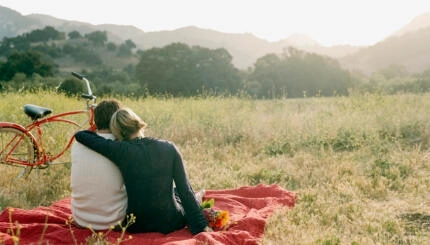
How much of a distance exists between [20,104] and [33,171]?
4911mm

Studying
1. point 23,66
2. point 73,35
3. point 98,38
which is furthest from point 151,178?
point 73,35

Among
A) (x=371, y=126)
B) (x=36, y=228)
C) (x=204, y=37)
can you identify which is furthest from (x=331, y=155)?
(x=204, y=37)

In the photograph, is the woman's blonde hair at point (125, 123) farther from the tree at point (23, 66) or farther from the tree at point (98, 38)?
the tree at point (98, 38)

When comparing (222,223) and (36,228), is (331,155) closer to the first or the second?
(222,223)

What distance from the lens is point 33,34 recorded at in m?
71.1

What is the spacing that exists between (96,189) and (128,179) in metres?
0.36

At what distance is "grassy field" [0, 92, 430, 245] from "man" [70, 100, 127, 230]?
4.74 ft

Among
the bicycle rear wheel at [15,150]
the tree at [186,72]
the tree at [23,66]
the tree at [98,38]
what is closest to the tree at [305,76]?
the tree at [186,72]

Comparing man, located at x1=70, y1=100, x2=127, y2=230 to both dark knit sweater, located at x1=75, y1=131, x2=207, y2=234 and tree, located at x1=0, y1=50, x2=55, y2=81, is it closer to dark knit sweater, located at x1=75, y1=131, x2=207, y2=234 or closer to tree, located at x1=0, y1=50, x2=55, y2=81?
dark knit sweater, located at x1=75, y1=131, x2=207, y2=234

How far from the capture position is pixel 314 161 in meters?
7.61

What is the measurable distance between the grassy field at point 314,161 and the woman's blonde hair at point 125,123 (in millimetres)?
1613

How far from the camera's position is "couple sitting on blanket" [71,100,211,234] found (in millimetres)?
3932

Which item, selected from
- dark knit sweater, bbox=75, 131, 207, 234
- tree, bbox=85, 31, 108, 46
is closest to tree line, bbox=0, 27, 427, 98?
tree, bbox=85, 31, 108, 46

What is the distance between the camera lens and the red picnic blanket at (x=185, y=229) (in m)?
4.07
